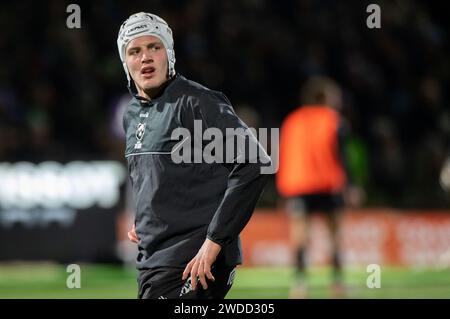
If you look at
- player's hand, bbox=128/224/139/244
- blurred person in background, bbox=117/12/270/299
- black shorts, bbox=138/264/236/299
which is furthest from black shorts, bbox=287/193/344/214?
black shorts, bbox=138/264/236/299

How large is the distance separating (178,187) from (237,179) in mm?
310

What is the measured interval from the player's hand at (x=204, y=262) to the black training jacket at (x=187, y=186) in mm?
51

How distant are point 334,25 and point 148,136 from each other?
13518 mm

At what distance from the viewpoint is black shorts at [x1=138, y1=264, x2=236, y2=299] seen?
182 inches

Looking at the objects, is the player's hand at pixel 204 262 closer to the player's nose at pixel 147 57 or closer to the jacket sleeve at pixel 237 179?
the jacket sleeve at pixel 237 179

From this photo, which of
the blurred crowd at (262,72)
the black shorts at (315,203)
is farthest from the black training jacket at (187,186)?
the blurred crowd at (262,72)

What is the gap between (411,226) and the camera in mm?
14234

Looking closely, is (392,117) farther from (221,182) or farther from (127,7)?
(221,182)

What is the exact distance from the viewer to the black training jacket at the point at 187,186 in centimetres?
449

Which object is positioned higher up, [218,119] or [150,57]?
[150,57]

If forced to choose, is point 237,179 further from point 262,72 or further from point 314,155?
point 262,72

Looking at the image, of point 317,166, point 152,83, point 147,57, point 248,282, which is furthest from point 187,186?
point 248,282

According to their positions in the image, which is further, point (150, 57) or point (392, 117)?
point (392, 117)
